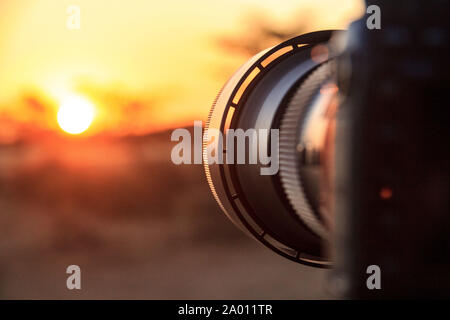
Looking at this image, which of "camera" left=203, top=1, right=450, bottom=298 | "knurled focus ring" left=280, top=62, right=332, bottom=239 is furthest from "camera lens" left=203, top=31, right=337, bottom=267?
"camera" left=203, top=1, right=450, bottom=298

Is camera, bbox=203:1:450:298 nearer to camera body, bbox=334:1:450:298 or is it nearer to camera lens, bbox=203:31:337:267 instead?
camera body, bbox=334:1:450:298

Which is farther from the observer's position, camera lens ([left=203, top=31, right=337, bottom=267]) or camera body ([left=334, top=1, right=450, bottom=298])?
camera lens ([left=203, top=31, right=337, bottom=267])

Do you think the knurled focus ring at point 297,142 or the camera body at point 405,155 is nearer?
the camera body at point 405,155

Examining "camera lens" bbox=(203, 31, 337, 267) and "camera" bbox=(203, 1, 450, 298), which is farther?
"camera lens" bbox=(203, 31, 337, 267)

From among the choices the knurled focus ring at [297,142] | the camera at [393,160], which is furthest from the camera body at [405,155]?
the knurled focus ring at [297,142]

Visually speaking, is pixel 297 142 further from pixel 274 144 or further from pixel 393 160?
pixel 393 160

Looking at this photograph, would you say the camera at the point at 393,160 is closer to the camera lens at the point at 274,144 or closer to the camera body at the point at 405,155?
the camera body at the point at 405,155

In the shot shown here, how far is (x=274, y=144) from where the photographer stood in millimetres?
1067

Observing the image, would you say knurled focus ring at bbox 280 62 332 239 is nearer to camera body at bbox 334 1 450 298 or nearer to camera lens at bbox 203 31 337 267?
camera lens at bbox 203 31 337 267

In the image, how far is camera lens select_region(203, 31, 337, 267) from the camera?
1.03 m

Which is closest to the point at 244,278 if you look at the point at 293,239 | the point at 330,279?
the point at 293,239

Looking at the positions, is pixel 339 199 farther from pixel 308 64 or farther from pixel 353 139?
pixel 308 64

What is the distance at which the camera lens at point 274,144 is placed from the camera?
103 cm

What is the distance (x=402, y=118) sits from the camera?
53 centimetres
